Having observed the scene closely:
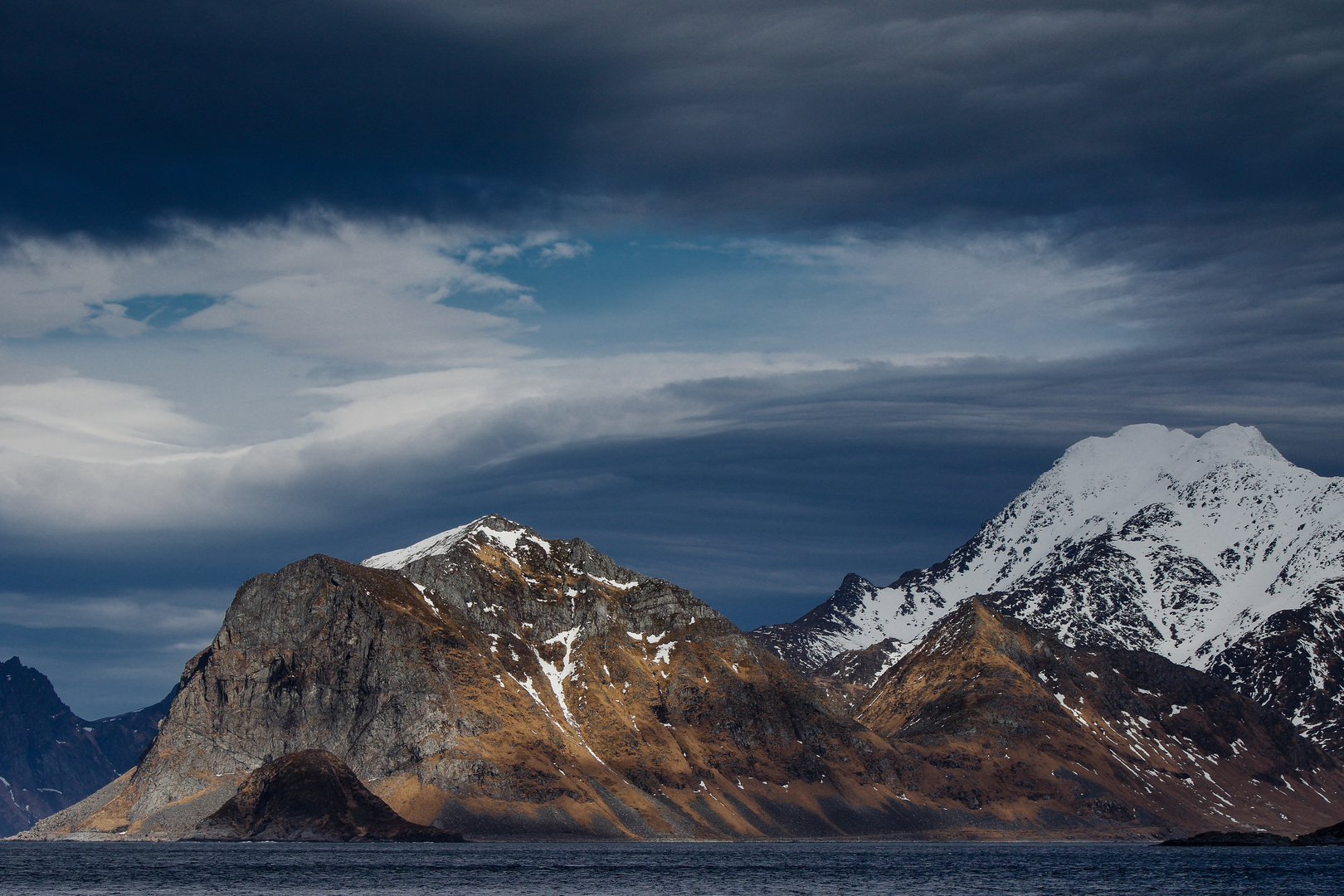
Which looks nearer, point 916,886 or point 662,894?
point 662,894

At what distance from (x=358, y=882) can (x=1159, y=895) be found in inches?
4242

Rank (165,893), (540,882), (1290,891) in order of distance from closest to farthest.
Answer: (165,893)
(1290,891)
(540,882)

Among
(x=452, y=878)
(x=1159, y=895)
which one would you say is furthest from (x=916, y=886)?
(x=452, y=878)

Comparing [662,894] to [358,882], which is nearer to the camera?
[662,894]

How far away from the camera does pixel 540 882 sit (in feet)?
636

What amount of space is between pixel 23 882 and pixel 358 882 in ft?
151

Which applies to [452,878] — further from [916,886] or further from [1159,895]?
[1159,895]

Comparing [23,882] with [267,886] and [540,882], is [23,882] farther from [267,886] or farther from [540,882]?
[540,882]

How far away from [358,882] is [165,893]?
92.9 feet

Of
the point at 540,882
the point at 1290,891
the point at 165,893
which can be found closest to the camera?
the point at 165,893

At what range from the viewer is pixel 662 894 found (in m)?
174

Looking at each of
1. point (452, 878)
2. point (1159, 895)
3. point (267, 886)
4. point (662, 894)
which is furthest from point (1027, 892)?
point (267, 886)

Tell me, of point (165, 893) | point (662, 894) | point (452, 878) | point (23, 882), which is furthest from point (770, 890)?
point (23, 882)

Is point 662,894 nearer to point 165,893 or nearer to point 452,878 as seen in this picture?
point 452,878
